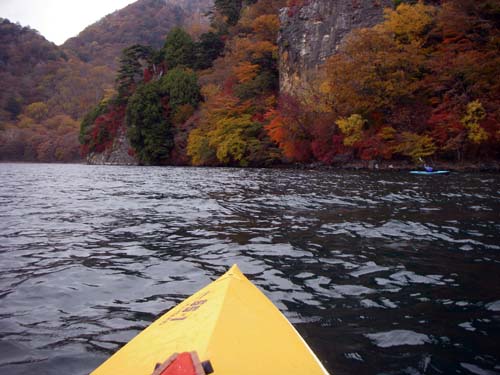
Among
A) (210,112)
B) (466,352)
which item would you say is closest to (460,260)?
(466,352)

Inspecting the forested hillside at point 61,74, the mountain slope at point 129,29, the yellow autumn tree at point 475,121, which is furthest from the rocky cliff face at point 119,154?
the mountain slope at point 129,29

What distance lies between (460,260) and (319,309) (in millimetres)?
2709

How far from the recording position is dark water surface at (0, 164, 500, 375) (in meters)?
3.03

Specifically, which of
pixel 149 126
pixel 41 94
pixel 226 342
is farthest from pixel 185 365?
pixel 41 94

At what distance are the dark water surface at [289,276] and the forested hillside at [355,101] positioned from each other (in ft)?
52.0

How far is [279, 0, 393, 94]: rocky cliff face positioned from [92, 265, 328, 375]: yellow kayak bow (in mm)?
34712

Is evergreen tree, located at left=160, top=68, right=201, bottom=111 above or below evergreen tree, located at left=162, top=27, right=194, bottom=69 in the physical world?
below

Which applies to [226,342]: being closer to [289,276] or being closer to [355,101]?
[289,276]

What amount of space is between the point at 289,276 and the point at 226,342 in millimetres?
2668

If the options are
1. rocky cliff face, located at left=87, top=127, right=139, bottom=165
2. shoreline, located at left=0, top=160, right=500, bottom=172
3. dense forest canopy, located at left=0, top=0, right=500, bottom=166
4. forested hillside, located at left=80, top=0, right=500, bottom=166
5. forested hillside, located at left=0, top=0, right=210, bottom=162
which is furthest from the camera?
forested hillside, located at left=0, top=0, right=210, bottom=162

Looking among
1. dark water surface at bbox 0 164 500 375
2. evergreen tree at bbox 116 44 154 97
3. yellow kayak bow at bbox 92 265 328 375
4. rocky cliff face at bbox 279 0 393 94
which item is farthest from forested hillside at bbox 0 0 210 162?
yellow kayak bow at bbox 92 265 328 375

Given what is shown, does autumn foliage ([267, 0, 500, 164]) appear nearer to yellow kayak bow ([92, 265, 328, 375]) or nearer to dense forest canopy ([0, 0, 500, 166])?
dense forest canopy ([0, 0, 500, 166])

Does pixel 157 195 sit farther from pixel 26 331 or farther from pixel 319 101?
pixel 319 101

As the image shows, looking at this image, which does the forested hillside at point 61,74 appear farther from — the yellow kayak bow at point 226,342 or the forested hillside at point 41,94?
the yellow kayak bow at point 226,342
